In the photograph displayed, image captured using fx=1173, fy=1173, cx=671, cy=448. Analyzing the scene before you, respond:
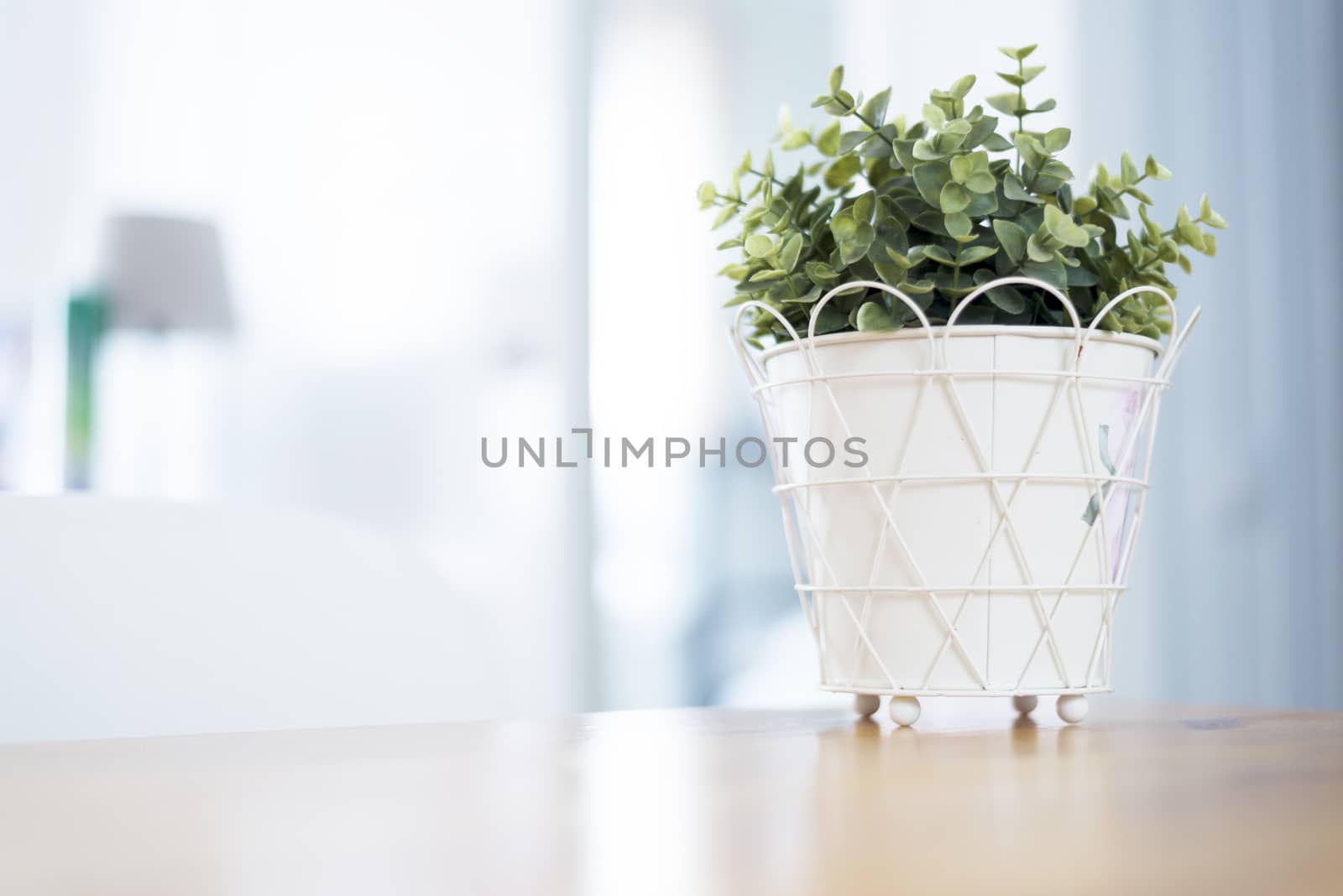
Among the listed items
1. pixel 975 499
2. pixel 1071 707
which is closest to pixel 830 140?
pixel 975 499

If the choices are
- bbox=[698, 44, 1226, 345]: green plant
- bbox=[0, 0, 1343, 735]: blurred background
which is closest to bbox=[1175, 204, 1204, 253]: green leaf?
bbox=[698, 44, 1226, 345]: green plant

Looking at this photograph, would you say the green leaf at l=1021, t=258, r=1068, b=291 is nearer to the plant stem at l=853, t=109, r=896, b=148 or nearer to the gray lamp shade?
the plant stem at l=853, t=109, r=896, b=148

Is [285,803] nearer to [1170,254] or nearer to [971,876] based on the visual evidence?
[971,876]

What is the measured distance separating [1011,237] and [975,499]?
136mm

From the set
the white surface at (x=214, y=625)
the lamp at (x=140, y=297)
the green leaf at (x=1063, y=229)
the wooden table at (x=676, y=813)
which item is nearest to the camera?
the wooden table at (x=676, y=813)

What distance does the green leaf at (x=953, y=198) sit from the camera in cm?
60

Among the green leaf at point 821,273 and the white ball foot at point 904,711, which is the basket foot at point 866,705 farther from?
the green leaf at point 821,273

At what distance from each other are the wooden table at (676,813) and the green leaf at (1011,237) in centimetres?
24

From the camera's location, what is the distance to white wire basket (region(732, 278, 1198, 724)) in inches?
23.4

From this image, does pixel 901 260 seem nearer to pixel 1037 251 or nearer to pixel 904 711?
pixel 1037 251

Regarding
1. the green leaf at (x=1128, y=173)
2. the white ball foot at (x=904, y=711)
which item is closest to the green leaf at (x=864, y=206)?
the green leaf at (x=1128, y=173)

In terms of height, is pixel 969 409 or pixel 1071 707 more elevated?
pixel 969 409

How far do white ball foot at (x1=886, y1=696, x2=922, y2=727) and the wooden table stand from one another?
3cm

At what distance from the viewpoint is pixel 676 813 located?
1.13 ft
